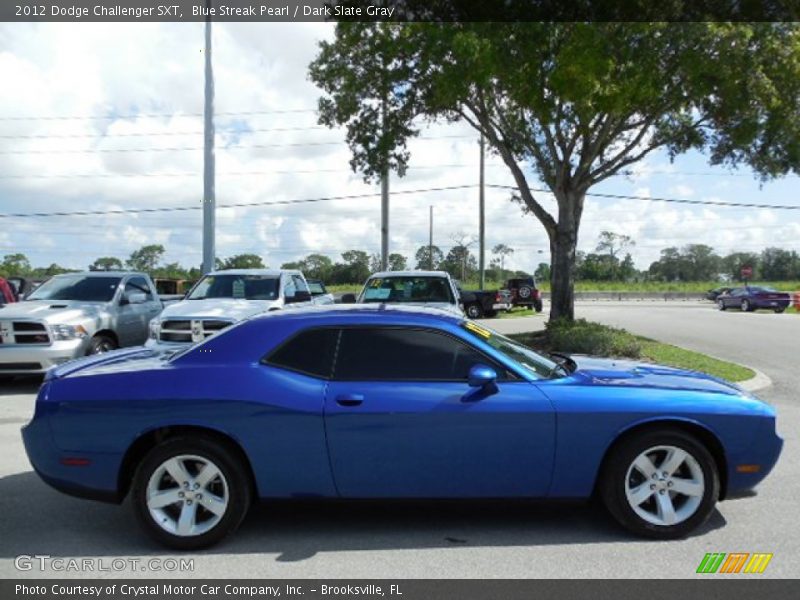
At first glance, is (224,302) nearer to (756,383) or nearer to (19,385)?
(19,385)

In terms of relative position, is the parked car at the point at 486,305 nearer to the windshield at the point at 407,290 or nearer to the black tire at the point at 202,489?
the windshield at the point at 407,290

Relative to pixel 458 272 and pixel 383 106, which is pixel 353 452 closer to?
pixel 383 106

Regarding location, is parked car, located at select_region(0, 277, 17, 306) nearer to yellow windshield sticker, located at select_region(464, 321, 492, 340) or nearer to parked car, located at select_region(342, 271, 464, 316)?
parked car, located at select_region(342, 271, 464, 316)

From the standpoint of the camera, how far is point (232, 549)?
4.29 metres

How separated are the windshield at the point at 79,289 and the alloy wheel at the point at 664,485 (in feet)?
32.0

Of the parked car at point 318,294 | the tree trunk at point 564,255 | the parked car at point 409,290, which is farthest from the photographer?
the tree trunk at point 564,255

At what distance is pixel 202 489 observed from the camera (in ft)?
14.1

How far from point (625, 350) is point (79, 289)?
30.7ft

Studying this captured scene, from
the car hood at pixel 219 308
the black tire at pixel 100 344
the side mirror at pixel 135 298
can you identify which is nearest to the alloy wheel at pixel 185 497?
the car hood at pixel 219 308

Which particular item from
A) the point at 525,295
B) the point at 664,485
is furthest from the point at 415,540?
the point at 525,295

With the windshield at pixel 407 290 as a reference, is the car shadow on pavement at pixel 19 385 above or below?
below

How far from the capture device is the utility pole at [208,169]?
19078 millimetres

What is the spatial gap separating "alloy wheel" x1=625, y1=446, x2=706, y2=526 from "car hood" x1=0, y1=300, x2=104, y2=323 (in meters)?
8.74

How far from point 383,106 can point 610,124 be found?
5.25 meters
